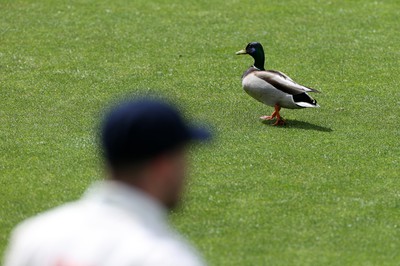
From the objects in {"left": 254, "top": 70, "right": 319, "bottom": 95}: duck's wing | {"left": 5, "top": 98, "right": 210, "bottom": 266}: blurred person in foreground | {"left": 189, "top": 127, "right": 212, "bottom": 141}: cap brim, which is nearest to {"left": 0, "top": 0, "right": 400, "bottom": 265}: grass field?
{"left": 254, "top": 70, "right": 319, "bottom": 95}: duck's wing

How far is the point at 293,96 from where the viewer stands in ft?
47.9

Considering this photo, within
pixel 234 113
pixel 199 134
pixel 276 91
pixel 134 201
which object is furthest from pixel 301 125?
pixel 134 201

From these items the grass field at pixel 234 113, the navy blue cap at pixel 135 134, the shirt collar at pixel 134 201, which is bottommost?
the grass field at pixel 234 113

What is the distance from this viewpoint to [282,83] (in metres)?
14.7

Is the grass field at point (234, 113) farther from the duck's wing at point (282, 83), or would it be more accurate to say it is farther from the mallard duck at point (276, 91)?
the duck's wing at point (282, 83)

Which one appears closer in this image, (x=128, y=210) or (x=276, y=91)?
(x=128, y=210)

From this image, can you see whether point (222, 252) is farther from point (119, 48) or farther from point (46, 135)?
point (119, 48)

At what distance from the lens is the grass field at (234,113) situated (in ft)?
34.3

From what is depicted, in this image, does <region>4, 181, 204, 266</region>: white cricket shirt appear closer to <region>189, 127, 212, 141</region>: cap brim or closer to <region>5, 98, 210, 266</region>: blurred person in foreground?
<region>5, 98, 210, 266</region>: blurred person in foreground

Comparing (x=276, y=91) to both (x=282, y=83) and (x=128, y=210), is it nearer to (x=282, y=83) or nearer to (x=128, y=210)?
(x=282, y=83)

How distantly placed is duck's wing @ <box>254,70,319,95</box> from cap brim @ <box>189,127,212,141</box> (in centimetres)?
1036

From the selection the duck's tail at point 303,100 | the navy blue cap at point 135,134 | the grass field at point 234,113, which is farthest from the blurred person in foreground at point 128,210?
the duck's tail at point 303,100

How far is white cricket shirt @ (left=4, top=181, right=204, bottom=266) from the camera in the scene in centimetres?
369

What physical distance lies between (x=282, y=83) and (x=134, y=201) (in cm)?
1103
